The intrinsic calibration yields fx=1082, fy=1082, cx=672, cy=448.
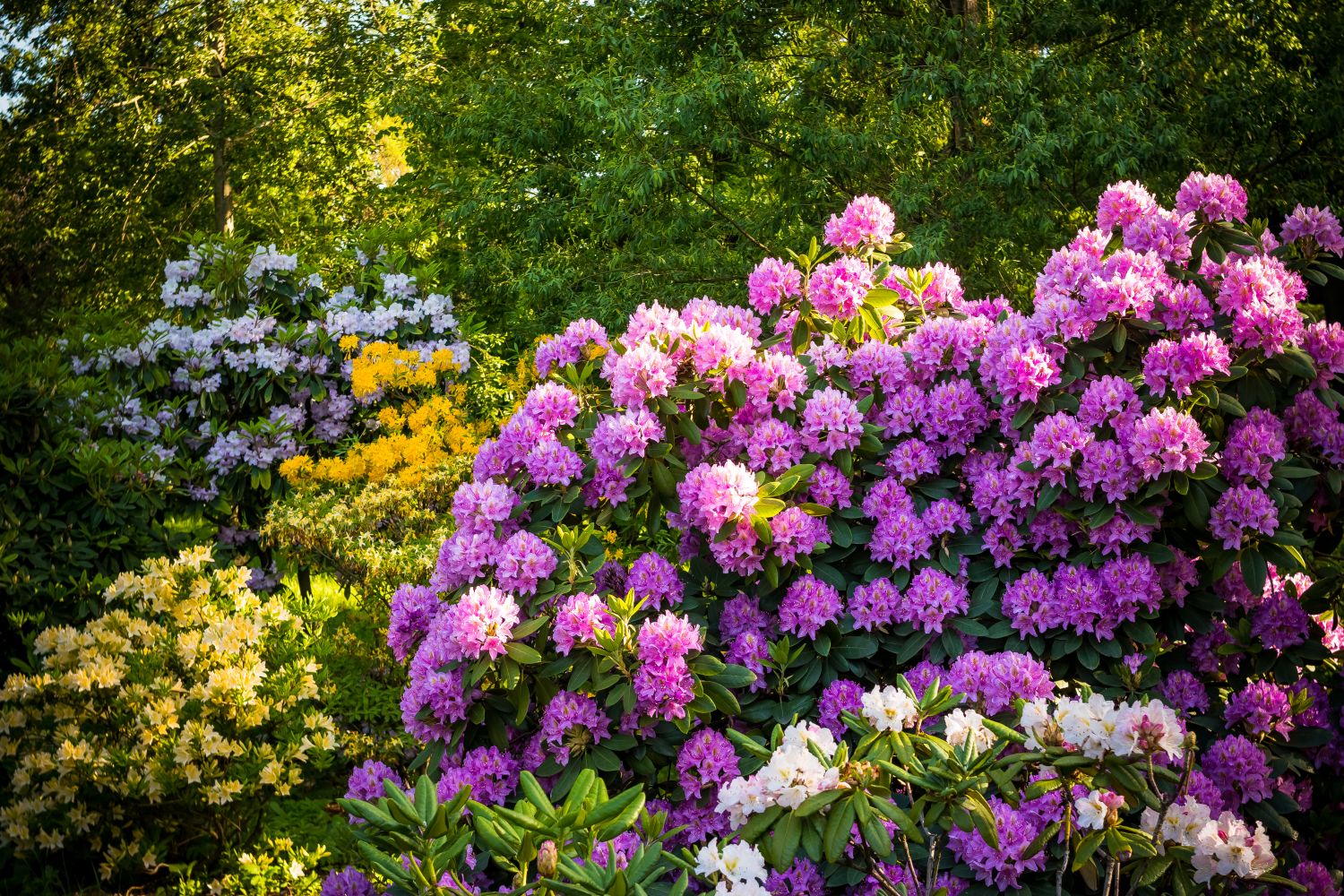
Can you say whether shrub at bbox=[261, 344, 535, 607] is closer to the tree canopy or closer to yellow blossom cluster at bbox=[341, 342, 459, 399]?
yellow blossom cluster at bbox=[341, 342, 459, 399]

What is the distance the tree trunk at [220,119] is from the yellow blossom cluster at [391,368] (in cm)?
1179

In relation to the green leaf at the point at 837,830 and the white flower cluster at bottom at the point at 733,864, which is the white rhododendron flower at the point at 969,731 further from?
the white flower cluster at bottom at the point at 733,864

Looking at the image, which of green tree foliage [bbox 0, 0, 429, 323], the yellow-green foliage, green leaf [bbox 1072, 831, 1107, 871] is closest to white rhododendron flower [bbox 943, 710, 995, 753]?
green leaf [bbox 1072, 831, 1107, 871]

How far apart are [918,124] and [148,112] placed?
501 inches

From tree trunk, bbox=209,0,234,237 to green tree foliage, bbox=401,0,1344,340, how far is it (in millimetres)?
7392

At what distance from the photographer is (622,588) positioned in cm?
296

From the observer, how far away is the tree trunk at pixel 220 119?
1625 centimetres

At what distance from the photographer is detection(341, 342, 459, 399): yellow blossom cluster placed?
17.9 feet

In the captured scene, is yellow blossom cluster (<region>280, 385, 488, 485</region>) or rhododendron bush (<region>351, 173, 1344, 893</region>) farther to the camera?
yellow blossom cluster (<region>280, 385, 488, 485</region>)

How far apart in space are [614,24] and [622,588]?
9102 millimetres

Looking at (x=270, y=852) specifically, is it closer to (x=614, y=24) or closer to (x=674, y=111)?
(x=674, y=111)

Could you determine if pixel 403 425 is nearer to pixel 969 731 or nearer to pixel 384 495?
pixel 384 495

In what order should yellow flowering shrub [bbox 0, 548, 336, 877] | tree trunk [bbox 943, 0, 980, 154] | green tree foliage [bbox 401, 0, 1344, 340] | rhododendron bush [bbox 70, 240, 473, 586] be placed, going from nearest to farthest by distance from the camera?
yellow flowering shrub [bbox 0, 548, 336, 877] < rhododendron bush [bbox 70, 240, 473, 586] < green tree foliage [bbox 401, 0, 1344, 340] < tree trunk [bbox 943, 0, 980, 154]

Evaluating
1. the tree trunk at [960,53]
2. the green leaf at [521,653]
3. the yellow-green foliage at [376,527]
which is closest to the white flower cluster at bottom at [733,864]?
the green leaf at [521,653]
